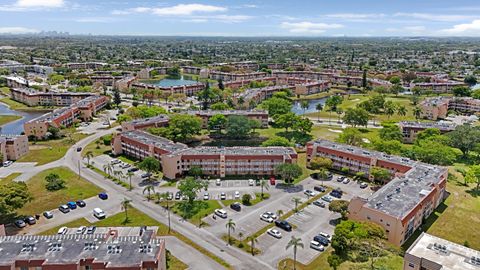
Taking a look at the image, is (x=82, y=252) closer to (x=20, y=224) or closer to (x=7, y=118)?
(x=20, y=224)

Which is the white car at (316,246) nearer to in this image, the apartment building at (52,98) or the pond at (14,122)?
the pond at (14,122)

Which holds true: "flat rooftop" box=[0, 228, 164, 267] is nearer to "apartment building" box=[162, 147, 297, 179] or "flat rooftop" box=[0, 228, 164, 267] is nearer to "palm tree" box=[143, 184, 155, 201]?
"palm tree" box=[143, 184, 155, 201]

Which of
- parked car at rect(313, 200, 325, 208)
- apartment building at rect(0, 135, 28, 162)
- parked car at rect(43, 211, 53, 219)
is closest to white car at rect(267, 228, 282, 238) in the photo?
parked car at rect(313, 200, 325, 208)

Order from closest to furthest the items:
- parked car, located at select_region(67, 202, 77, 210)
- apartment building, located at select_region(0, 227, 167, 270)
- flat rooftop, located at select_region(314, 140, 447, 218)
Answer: apartment building, located at select_region(0, 227, 167, 270) → flat rooftop, located at select_region(314, 140, 447, 218) → parked car, located at select_region(67, 202, 77, 210)

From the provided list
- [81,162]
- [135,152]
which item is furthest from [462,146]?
[81,162]

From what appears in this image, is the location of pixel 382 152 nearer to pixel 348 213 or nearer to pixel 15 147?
pixel 348 213

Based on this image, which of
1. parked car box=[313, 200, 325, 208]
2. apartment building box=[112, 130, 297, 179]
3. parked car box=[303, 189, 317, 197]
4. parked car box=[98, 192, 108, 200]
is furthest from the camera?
apartment building box=[112, 130, 297, 179]

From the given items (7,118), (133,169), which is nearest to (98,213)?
(133,169)
